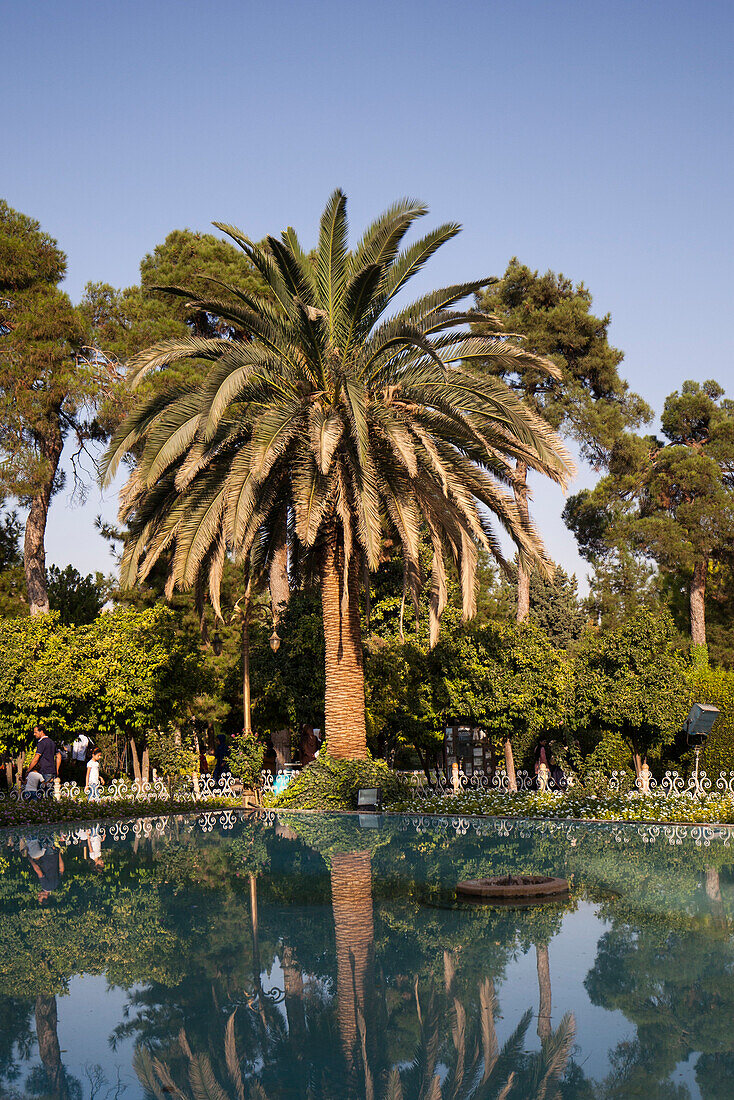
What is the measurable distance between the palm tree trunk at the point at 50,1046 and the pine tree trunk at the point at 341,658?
12617mm

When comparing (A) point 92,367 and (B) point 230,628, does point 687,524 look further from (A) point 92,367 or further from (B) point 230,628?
(A) point 92,367

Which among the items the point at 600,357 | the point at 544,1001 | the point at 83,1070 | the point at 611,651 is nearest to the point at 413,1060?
the point at 544,1001

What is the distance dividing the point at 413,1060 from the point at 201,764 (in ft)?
86.1

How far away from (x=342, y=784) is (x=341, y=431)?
654 centimetres

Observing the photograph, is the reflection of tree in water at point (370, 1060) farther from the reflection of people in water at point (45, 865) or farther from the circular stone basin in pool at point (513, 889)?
the reflection of people in water at point (45, 865)

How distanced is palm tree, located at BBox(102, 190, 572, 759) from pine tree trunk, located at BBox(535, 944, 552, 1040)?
964cm

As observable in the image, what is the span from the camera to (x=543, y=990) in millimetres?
6328

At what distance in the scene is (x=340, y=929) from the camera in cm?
838

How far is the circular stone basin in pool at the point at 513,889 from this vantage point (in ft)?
31.2

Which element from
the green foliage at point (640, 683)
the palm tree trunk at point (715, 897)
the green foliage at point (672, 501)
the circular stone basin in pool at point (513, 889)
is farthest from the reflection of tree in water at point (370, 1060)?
the green foliage at point (672, 501)

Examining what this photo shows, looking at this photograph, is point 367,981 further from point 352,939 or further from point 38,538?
point 38,538

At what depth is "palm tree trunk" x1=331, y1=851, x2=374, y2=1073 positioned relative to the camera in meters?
5.83

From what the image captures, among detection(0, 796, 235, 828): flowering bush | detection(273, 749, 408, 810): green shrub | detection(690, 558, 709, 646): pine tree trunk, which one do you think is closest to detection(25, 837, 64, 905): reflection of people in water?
detection(0, 796, 235, 828): flowering bush

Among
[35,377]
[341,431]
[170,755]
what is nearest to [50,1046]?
[341,431]
